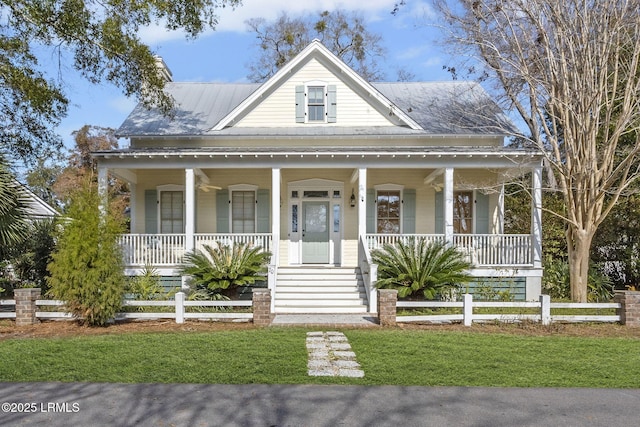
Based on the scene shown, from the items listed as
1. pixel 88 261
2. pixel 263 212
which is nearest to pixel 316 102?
pixel 263 212

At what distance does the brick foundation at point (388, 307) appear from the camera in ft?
31.5

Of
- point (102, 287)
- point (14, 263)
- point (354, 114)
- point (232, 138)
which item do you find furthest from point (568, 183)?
point (14, 263)

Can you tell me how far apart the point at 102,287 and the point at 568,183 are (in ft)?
35.9

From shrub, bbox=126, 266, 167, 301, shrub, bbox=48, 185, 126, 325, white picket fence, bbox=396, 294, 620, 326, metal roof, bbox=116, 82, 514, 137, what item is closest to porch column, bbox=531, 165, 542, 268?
metal roof, bbox=116, 82, 514, 137

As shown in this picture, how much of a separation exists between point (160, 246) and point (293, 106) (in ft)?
19.1

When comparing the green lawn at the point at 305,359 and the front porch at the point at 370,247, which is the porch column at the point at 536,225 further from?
the green lawn at the point at 305,359

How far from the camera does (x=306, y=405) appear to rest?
4.96 meters

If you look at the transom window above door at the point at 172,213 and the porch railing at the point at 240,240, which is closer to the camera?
the porch railing at the point at 240,240

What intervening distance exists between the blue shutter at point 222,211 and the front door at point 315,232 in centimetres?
236

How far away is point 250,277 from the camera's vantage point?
11.5m

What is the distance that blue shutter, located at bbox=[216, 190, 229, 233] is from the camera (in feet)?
48.9

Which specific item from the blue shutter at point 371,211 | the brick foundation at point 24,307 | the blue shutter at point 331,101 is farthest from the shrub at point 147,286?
the blue shutter at point 331,101

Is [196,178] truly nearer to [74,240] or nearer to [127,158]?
[127,158]

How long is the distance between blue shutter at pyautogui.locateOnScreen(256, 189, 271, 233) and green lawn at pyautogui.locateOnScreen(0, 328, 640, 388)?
6.22 m
